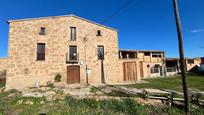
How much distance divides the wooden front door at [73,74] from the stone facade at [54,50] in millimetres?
393

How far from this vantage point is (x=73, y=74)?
17.1 metres

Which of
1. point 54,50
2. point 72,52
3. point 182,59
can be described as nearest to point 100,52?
point 72,52

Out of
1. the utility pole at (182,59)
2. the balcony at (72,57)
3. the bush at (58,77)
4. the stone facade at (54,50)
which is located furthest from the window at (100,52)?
the utility pole at (182,59)

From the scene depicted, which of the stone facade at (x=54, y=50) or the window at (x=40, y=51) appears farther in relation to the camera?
the window at (x=40, y=51)

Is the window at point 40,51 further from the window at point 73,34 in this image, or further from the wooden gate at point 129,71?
the wooden gate at point 129,71

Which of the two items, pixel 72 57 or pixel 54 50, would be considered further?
pixel 72 57

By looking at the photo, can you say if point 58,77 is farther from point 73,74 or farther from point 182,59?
point 182,59

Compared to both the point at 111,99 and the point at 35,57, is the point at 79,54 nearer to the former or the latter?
the point at 35,57

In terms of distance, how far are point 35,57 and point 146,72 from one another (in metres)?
17.2

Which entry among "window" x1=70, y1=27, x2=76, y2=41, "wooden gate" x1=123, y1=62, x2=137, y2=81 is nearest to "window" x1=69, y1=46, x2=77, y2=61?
"window" x1=70, y1=27, x2=76, y2=41

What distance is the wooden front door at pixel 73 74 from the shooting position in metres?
16.8

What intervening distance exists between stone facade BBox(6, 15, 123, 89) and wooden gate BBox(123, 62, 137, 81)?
2.70 feet

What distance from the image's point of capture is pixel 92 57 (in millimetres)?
17984

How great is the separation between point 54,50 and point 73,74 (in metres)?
3.69
